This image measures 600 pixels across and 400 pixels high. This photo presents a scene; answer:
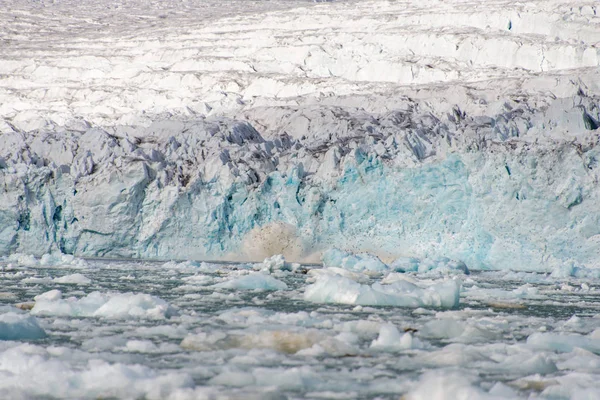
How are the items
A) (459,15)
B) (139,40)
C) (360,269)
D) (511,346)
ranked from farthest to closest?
(139,40), (459,15), (360,269), (511,346)

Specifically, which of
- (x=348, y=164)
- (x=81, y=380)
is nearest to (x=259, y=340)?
(x=81, y=380)

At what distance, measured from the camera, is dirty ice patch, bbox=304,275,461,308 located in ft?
31.3

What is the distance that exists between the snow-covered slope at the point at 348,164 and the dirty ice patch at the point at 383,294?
31.3 ft

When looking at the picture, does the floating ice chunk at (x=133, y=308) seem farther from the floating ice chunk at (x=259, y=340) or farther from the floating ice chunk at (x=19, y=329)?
the floating ice chunk at (x=259, y=340)

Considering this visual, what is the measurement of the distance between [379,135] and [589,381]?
1675 centimetres

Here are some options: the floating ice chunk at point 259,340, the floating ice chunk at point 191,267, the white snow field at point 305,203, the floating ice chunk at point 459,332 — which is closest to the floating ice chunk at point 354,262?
the white snow field at point 305,203

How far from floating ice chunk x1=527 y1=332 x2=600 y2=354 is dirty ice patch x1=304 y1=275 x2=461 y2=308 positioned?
2820mm

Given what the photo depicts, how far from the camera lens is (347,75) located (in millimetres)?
31141

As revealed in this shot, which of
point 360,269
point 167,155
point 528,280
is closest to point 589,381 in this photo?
point 528,280

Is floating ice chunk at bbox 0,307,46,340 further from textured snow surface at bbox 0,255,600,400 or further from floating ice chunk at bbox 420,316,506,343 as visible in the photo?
floating ice chunk at bbox 420,316,506,343

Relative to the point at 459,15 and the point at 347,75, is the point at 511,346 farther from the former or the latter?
the point at 459,15

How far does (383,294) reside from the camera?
31.6ft

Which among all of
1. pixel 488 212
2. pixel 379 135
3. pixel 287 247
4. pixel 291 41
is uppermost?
pixel 291 41

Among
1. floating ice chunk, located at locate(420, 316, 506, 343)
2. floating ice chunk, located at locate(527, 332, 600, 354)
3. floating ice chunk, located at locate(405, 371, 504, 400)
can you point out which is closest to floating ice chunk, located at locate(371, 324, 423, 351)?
floating ice chunk, located at locate(420, 316, 506, 343)
